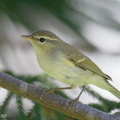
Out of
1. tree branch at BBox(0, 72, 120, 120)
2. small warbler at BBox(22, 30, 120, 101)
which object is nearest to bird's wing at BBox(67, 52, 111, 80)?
small warbler at BBox(22, 30, 120, 101)

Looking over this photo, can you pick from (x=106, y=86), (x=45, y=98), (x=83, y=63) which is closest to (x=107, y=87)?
(x=106, y=86)

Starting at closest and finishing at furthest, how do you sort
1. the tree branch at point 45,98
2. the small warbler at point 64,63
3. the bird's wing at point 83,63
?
the tree branch at point 45,98
the small warbler at point 64,63
the bird's wing at point 83,63

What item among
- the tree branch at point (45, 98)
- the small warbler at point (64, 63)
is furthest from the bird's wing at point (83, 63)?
the tree branch at point (45, 98)

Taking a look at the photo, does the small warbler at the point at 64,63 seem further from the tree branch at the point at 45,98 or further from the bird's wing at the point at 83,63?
the tree branch at the point at 45,98

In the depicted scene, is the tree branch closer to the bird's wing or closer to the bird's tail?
the bird's wing

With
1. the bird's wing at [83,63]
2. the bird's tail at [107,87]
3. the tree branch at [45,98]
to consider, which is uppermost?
the tree branch at [45,98]

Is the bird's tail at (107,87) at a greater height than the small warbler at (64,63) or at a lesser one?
lesser

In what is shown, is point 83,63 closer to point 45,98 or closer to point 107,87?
point 107,87

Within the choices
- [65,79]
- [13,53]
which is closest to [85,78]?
[65,79]

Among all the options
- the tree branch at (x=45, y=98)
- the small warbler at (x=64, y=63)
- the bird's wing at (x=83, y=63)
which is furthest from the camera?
the bird's wing at (x=83, y=63)

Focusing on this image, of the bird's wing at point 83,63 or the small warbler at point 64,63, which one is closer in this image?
the small warbler at point 64,63
